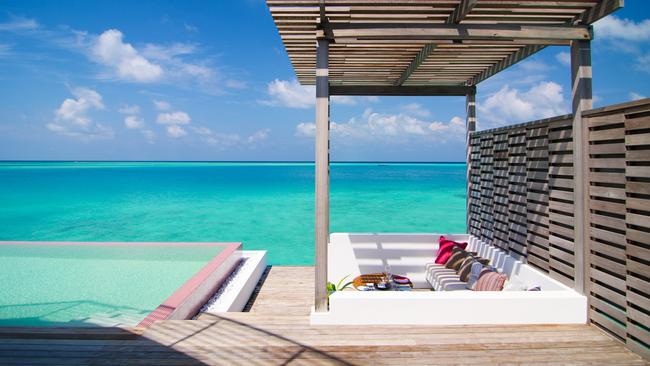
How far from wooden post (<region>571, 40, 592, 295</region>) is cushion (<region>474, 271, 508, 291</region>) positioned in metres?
0.63

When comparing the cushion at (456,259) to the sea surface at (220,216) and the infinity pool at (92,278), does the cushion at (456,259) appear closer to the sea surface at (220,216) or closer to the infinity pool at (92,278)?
the infinity pool at (92,278)

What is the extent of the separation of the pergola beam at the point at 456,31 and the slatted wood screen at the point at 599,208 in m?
0.75

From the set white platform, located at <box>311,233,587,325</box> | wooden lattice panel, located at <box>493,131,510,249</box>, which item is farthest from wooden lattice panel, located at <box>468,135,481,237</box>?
white platform, located at <box>311,233,587,325</box>

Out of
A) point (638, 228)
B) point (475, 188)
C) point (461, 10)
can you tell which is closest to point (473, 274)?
point (638, 228)

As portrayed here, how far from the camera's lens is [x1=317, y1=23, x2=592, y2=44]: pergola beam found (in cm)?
363

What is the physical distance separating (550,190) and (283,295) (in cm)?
363

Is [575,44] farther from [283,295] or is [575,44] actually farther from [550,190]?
[283,295]

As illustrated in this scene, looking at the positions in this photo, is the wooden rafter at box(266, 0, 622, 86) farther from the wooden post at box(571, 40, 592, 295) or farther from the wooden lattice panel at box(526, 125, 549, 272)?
the wooden lattice panel at box(526, 125, 549, 272)

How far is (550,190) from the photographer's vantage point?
411 centimetres

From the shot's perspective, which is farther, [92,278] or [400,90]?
[92,278]

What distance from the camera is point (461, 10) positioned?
344cm

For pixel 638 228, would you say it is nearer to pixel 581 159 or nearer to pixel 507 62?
pixel 581 159

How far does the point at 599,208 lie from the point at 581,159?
17.7 inches

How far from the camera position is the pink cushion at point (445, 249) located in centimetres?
579
